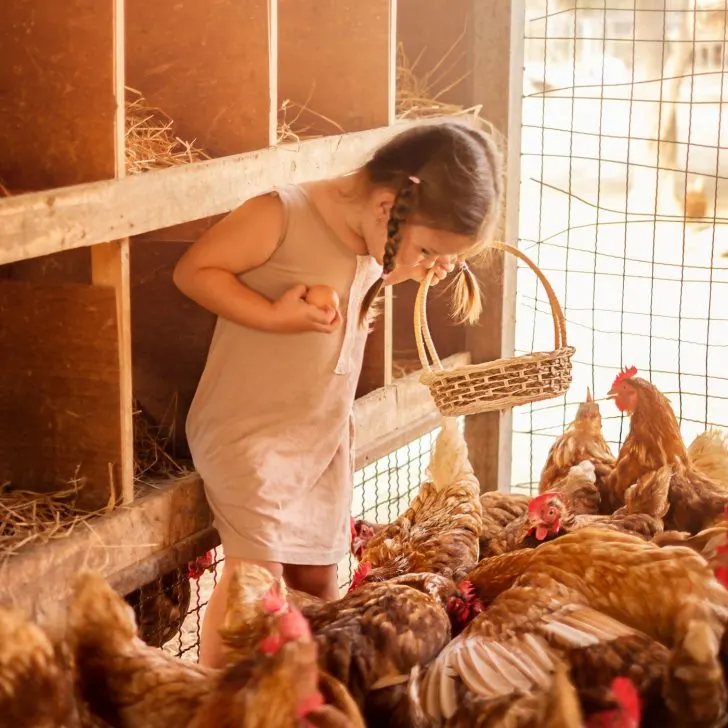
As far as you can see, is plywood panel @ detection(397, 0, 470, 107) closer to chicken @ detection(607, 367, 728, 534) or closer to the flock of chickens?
chicken @ detection(607, 367, 728, 534)

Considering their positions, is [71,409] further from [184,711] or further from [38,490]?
[184,711]

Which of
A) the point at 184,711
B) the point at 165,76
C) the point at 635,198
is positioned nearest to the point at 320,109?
the point at 165,76

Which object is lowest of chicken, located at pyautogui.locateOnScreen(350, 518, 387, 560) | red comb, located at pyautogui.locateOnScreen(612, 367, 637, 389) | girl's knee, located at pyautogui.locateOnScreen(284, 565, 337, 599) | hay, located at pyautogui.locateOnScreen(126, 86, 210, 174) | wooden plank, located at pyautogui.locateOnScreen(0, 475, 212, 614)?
chicken, located at pyautogui.locateOnScreen(350, 518, 387, 560)

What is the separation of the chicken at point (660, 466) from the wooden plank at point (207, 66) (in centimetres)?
94

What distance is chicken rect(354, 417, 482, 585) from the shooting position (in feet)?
6.50

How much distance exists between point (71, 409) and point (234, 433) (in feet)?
0.93

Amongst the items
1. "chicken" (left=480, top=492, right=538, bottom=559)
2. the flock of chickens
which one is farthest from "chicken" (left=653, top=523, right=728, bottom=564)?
"chicken" (left=480, top=492, right=538, bottom=559)

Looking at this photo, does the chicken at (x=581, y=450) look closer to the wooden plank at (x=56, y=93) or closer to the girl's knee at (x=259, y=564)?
the girl's knee at (x=259, y=564)

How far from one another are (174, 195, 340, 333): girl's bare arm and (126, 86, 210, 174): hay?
165 mm

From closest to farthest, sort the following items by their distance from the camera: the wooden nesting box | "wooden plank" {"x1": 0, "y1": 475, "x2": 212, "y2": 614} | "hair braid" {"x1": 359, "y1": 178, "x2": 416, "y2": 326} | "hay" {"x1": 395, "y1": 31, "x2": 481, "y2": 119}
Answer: "wooden plank" {"x1": 0, "y1": 475, "x2": 212, "y2": 614} < the wooden nesting box < "hair braid" {"x1": 359, "y1": 178, "x2": 416, "y2": 326} < "hay" {"x1": 395, "y1": 31, "x2": 481, "y2": 119}

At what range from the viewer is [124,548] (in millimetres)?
1781

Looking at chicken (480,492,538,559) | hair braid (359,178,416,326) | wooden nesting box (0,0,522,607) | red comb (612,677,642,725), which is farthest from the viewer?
chicken (480,492,538,559)

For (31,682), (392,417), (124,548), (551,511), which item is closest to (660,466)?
(551,511)

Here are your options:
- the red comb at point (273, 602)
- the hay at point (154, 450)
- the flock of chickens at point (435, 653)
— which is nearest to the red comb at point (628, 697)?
the flock of chickens at point (435, 653)
